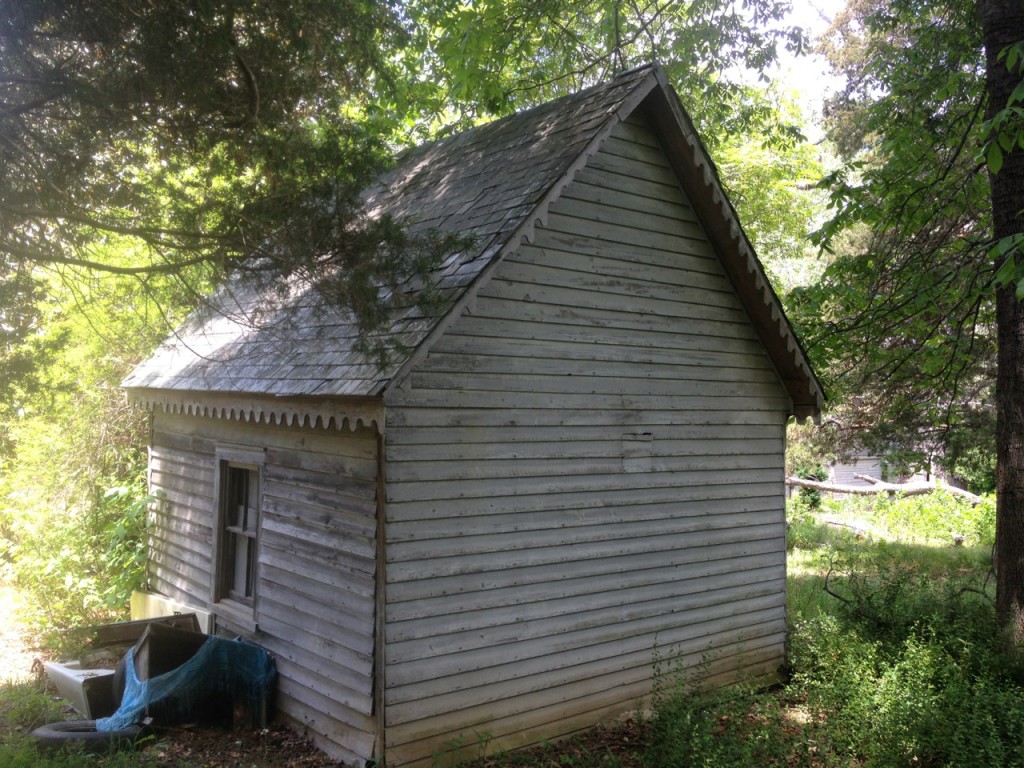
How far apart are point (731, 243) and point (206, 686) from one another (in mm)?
6965

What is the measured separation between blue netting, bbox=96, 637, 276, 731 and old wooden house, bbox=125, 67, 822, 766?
0.77 ft

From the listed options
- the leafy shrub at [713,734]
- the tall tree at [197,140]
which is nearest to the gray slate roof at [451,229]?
the tall tree at [197,140]

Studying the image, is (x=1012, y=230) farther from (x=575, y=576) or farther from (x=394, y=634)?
(x=394, y=634)

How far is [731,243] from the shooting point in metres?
9.07

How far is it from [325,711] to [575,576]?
2543 millimetres

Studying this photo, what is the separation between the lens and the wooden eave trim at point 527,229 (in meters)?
6.38

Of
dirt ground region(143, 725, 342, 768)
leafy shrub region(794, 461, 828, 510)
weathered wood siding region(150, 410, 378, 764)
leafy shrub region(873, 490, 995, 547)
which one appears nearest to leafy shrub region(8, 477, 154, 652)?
weathered wood siding region(150, 410, 378, 764)

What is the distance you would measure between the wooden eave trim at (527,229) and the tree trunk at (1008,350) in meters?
3.88

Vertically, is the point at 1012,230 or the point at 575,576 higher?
A: the point at 1012,230

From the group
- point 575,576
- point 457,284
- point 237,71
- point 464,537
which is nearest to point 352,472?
point 464,537

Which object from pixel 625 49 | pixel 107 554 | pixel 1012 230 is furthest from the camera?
pixel 625 49

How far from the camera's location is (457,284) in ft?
22.2

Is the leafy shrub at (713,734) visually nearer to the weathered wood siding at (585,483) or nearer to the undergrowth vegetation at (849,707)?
the undergrowth vegetation at (849,707)

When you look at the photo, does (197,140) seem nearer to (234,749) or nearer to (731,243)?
(234,749)
